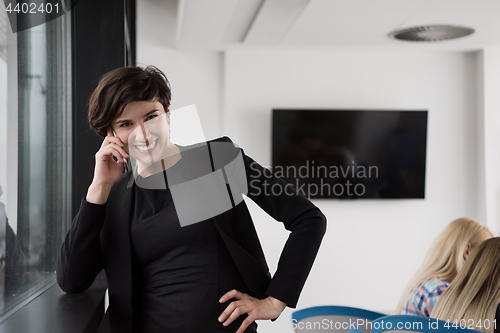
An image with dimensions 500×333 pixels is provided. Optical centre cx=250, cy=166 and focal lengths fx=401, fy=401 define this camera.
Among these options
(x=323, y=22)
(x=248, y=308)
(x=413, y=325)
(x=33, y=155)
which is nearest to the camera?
(x=248, y=308)

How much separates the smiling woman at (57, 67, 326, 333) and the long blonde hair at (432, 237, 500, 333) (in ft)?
2.70

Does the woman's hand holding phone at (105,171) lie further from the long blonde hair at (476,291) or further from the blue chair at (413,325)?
the long blonde hair at (476,291)

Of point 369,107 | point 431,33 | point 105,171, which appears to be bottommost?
point 105,171

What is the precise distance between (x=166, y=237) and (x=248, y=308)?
0.87 ft

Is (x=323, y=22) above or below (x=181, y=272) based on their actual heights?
above

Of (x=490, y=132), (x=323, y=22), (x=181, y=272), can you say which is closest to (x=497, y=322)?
(x=181, y=272)

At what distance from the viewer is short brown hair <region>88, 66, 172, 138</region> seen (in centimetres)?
99

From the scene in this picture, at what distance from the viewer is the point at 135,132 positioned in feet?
3.36

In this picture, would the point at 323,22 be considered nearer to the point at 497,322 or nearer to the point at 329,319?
the point at 329,319

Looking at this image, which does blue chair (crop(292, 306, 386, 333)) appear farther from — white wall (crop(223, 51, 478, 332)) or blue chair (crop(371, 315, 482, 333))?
white wall (crop(223, 51, 478, 332))

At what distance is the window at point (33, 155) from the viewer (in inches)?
34.9

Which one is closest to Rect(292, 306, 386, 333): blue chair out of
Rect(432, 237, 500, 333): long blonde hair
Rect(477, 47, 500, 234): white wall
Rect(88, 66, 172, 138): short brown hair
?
Rect(432, 237, 500, 333): long blonde hair

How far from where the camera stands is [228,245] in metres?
0.99

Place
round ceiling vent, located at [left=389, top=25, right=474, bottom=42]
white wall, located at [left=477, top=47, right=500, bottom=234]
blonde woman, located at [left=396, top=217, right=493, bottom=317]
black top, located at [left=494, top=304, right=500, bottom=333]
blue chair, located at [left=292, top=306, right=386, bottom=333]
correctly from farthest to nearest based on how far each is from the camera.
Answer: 1. white wall, located at [left=477, top=47, right=500, bottom=234]
2. round ceiling vent, located at [left=389, top=25, right=474, bottom=42]
3. blonde woman, located at [left=396, top=217, right=493, bottom=317]
4. blue chair, located at [left=292, top=306, right=386, bottom=333]
5. black top, located at [left=494, top=304, right=500, bottom=333]
